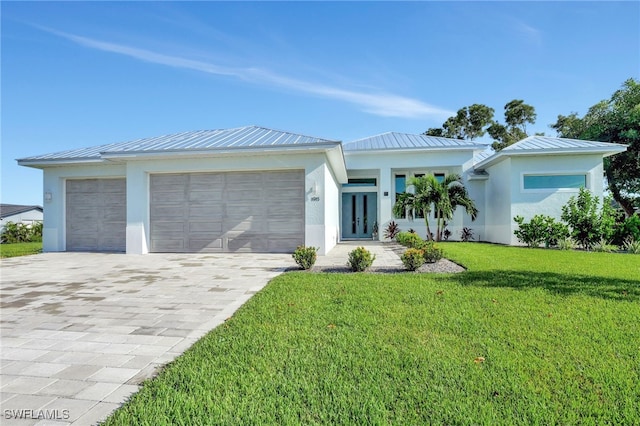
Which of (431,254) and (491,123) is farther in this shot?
(491,123)

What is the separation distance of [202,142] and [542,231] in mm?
13732

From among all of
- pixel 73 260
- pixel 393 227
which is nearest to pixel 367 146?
pixel 393 227

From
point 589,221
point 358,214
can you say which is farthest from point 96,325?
point 358,214

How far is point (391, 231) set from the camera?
57.7ft

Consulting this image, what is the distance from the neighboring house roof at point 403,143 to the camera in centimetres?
1709

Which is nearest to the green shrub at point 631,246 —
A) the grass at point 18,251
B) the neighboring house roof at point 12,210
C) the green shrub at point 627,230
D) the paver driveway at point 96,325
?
the green shrub at point 627,230

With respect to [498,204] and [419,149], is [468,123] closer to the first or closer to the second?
[419,149]

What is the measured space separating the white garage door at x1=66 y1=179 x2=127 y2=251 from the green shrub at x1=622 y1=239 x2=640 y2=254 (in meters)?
18.8

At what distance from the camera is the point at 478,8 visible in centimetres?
994

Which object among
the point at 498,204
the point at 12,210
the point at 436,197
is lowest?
the point at 12,210

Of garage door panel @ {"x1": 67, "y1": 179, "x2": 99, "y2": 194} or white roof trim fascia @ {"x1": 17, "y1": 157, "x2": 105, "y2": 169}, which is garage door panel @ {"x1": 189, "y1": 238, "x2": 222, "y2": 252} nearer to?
white roof trim fascia @ {"x1": 17, "y1": 157, "x2": 105, "y2": 169}

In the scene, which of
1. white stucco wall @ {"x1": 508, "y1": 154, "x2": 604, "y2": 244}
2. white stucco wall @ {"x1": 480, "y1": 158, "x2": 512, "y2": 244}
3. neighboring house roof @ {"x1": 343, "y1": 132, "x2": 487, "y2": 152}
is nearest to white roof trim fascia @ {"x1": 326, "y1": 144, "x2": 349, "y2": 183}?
neighboring house roof @ {"x1": 343, "y1": 132, "x2": 487, "y2": 152}

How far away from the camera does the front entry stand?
63.1ft

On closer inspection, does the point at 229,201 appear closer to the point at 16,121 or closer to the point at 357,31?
the point at 357,31
